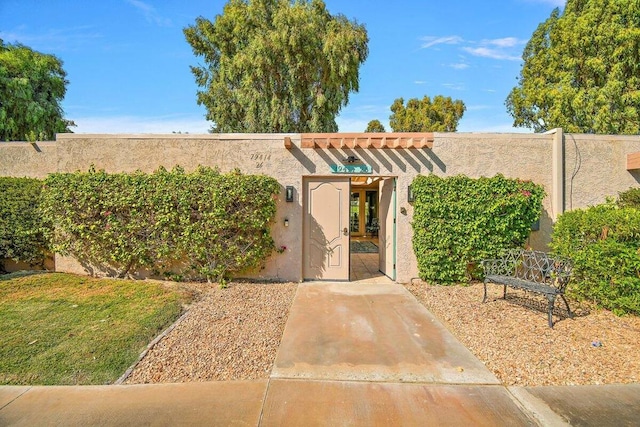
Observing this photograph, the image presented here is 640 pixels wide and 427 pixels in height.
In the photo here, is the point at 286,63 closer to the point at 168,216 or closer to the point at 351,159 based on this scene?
the point at 351,159

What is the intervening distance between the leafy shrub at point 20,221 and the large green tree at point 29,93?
1276cm

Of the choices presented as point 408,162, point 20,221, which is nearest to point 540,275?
point 408,162

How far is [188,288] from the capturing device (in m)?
6.65

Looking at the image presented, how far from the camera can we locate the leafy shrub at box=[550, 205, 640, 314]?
4934 millimetres

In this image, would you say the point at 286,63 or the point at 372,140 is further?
the point at 286,63

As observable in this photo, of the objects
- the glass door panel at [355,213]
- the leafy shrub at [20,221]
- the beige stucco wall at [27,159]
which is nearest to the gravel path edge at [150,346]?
the leafy shrub at [20,221]

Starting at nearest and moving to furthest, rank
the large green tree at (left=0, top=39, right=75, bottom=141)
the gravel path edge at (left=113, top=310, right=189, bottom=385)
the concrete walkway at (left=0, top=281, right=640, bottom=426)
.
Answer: the concrete walkway at (left=0, top=281, right=640, bottom=426) < the gravel path edge at (left=113, top=310, right=189, bottom=385) < the large green tree at (left=0, top=39, right=75, bottom=141)

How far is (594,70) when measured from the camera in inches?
530

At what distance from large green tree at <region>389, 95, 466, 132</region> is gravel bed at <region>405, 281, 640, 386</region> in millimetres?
26663

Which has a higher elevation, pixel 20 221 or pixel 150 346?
pixel 20 221

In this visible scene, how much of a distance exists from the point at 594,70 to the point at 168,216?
17.9m

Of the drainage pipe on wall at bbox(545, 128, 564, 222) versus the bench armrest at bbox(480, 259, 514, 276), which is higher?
the drainage pipe on wall at bbox(545, 128, 564, 222)

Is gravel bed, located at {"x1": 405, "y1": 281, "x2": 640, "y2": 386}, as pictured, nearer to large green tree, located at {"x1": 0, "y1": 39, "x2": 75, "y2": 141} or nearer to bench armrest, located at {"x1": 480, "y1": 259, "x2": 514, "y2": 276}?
bench armrest, located at {"x1": 480, "y1": 259, "x2": 514, "y2": 276}

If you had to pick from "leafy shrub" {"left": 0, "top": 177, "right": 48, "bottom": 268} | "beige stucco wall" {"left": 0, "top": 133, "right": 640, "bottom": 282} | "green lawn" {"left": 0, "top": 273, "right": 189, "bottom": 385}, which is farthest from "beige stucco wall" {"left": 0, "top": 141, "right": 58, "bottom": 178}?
"green lawn" {"left": 0, "top": 273, "right": 189, "bottom": 385}
